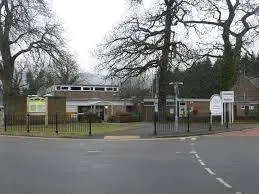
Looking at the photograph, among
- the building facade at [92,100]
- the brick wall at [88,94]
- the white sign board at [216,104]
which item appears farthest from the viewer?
the brick wall at [88,94]

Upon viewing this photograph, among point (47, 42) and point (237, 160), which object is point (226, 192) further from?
point (47, 42)

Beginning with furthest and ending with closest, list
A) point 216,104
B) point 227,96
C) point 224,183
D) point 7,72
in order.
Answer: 1. point 7,72
2. point 227,96
3. point 216,104
4. point 224,183

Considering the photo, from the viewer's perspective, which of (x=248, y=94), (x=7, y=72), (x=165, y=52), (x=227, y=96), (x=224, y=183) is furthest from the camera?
(x=248, y=94)

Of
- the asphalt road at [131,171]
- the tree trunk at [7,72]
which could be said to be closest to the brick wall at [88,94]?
the tree trunk at [7,72]

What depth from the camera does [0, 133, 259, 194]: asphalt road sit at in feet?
39.6

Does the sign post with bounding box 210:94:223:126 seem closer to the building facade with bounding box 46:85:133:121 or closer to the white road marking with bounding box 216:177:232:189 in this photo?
the white road marking with bounding box 216:177:232:189

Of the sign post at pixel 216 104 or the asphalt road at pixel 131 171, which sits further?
the sign post at pixel 216 104

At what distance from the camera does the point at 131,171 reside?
15.3 meters

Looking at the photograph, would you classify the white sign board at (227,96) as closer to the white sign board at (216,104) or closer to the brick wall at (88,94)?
the white sign board at (216,104)

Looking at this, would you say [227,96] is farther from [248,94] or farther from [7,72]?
[248,94]

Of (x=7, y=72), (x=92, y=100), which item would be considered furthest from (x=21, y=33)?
(x=92, y=100)

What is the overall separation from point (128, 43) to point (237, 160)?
35.4 m

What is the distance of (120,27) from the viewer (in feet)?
178

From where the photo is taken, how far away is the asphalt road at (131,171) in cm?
1208
